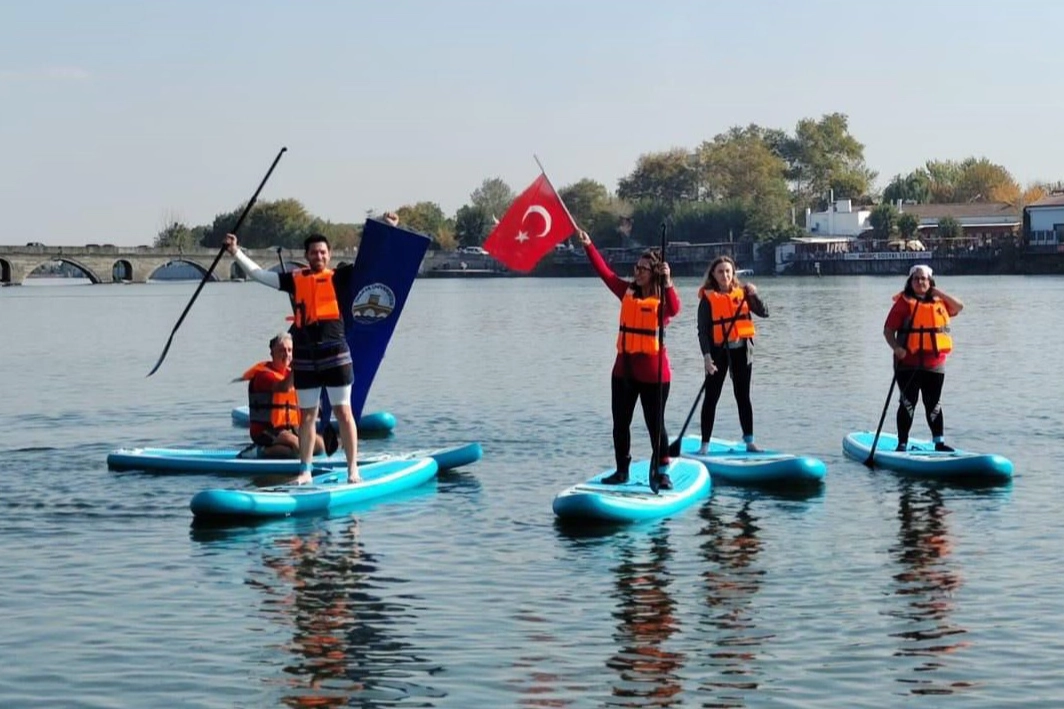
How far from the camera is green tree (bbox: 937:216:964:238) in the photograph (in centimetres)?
15962

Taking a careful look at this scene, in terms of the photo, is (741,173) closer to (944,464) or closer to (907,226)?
(907,226)

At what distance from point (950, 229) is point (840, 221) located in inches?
625

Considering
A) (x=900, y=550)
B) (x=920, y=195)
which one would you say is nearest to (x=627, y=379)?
(x=900, y=550)

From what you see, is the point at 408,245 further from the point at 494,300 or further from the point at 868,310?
the point at 494,300

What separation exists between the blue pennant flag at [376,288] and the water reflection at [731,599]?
470 cm

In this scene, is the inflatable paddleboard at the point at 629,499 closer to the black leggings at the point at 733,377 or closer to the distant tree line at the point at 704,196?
the black leggings at the point at 733,377

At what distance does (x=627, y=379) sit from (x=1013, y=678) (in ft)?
19.0

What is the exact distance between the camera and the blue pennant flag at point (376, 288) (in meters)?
18.9

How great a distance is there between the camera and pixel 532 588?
Result: 13.2 metres

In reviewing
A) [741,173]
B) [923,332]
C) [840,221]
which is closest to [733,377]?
[923,332]

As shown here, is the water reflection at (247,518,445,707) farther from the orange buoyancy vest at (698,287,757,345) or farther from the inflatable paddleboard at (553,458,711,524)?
the orange buoyancy vest at (698,287,757,345)

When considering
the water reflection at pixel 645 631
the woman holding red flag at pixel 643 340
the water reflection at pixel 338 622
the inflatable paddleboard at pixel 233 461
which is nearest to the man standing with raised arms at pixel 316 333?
the water reflection at pixel 338 622

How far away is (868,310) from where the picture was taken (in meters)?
70.8

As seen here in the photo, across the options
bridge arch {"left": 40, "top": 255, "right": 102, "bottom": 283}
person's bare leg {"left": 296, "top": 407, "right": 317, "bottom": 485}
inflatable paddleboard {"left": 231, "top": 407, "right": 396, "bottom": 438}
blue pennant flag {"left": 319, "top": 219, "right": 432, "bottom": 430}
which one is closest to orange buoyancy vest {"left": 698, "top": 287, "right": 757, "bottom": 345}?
blue pennant flag {"left": 319, "top": 219, "right": 432, "bottom": 430}
